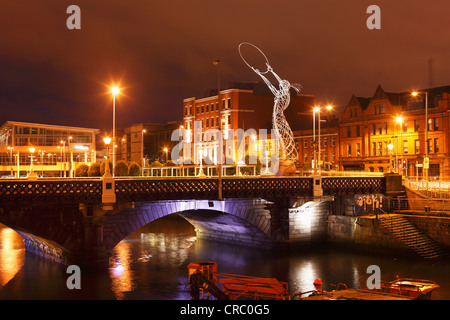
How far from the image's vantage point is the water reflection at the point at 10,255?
3687 cm

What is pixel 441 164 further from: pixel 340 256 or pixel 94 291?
pixel 94 291

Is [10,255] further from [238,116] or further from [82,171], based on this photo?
A: [238,116]

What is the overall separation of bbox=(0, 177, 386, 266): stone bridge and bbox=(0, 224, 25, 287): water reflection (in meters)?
1.59

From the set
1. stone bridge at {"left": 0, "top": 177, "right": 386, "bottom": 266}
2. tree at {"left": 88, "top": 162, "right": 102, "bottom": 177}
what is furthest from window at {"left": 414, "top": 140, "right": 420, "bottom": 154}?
tree at {"left": 88, "top": 162, "right": 102, "bottom": 177}

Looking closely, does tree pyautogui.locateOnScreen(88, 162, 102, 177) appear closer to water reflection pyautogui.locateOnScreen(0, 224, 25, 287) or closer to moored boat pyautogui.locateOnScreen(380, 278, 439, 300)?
water reflection pyautogui.locateOnScreen(0, 224, 25, 287)

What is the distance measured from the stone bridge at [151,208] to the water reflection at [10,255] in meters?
1.59

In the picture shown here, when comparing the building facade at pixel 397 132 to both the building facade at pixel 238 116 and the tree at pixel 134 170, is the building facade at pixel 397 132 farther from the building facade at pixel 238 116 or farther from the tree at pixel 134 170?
the tree at pixel 134 170

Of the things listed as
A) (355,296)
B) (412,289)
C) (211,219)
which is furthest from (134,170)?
(355,296)

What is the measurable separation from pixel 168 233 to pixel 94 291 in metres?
28.8

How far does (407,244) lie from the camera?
42562mm

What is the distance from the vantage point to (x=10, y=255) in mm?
43750

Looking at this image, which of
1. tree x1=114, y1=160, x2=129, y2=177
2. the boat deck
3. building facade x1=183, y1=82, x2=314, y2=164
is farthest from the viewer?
building facade x1=183, y1=82, x2=314, y2=164

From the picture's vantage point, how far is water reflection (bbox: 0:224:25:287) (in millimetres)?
36866

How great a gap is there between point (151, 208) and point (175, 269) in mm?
4954
